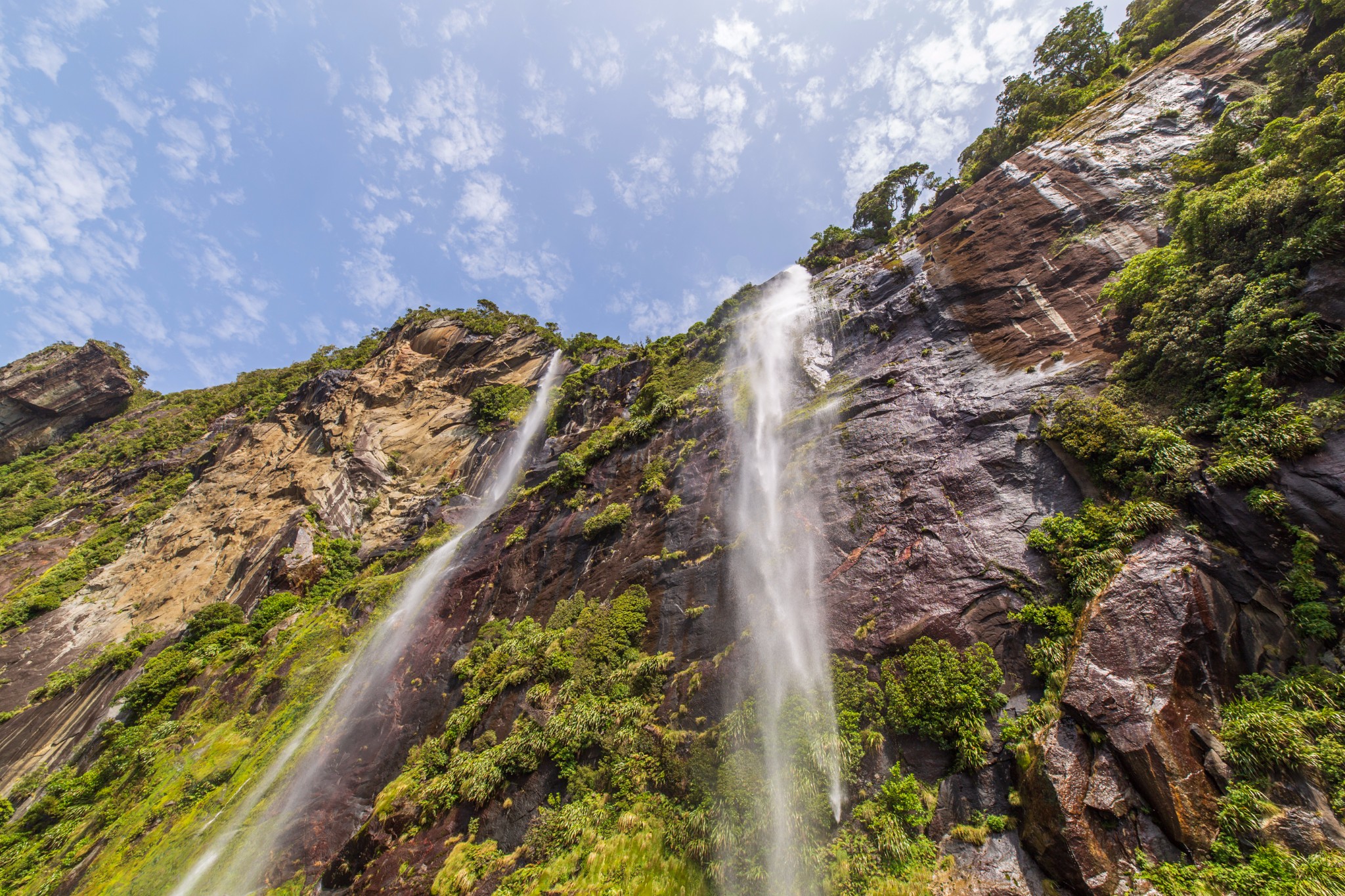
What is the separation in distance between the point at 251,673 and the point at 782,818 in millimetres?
23304

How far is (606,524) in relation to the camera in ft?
63.1

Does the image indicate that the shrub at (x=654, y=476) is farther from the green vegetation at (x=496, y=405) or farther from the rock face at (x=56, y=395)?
the rock face at (x=56, y=395)

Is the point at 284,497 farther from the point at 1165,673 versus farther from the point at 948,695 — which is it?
the point at 1165,673

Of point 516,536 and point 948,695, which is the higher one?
point 516,536

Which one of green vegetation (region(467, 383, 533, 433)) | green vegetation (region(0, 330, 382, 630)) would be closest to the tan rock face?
green vegetation (region(467, 383, 533, 433))

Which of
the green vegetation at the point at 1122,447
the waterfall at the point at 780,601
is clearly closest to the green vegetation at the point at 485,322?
the waterfall at the point at 780,601

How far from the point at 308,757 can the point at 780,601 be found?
16667 mm

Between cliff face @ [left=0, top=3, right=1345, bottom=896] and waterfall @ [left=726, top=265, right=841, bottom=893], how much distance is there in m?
0.60

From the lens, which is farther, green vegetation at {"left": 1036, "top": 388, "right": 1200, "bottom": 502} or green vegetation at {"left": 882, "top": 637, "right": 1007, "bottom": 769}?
green vegetation at {"left": 1036, "top": 388, "right": 1200, "bottom": 502}

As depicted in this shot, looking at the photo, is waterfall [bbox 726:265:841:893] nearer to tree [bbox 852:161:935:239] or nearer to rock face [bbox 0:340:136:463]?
tree [bbox 852:161:935:239]

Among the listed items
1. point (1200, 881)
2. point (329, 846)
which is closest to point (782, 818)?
point (1200, 881)

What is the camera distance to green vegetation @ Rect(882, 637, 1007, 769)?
8.48m

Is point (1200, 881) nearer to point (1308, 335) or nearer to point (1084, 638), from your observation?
point (1084, 638)

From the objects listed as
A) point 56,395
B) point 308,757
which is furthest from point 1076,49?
point 56,395
